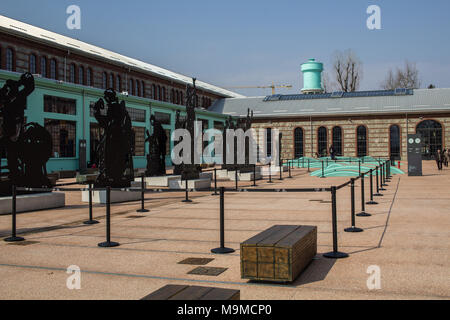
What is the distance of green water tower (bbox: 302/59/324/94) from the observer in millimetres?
72688

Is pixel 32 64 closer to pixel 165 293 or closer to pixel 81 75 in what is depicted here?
pixel 81 75

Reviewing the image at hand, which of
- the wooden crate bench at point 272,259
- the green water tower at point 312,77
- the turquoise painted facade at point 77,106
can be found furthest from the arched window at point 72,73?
the green water tower at point 312,77

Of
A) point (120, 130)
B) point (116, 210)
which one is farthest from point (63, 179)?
point (116, 210)

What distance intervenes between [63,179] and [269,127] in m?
33.1

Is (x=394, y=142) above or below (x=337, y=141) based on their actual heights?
below

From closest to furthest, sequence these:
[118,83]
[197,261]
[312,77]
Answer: [197,261]
[118,83]
[312,77]

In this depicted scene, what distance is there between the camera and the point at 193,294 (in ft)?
13.3

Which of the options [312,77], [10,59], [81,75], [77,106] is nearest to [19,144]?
[77,106]

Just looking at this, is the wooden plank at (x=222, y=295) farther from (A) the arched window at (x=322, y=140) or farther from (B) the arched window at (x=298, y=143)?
(B) the arched window at (x=298, y=143)

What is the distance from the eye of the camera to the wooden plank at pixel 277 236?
19.7ft

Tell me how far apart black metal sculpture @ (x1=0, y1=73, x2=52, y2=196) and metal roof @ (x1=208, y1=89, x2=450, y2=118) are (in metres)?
44.3

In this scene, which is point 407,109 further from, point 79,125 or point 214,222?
point 214,222

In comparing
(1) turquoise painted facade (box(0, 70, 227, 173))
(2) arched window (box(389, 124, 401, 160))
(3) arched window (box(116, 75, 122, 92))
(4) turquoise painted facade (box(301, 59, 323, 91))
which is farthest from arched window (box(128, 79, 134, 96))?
(4) turquoise painted facade (box(301, 59, 323, 91))

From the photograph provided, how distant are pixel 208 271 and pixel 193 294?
8.56 feet
